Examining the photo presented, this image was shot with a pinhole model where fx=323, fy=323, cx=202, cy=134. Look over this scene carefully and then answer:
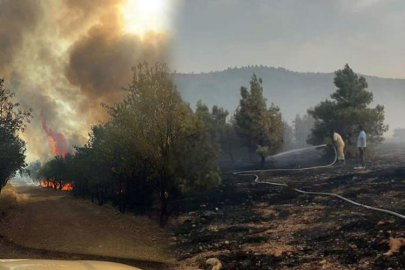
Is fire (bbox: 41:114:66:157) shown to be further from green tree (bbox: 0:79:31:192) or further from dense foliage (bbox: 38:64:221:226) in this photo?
dense foliage (bbox: 38:64:221:226)

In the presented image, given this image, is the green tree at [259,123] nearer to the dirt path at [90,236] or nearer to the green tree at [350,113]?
the green tree at [350,113]

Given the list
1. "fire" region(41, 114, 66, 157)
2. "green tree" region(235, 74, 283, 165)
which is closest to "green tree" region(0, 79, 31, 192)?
"green tree" region(235, 74, 283, 165)

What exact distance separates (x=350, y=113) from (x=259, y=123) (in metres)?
16.3

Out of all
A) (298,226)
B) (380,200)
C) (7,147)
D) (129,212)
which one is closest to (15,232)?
(129,212)

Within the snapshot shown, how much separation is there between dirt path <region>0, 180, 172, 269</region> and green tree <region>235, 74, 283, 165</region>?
39233mm

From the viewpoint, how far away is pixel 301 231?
14.7 meters

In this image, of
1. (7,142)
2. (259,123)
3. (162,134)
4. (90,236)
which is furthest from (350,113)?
(7,142)

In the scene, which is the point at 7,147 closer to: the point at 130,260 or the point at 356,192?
the point at 130,260

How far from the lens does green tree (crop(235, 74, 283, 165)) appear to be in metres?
60.3

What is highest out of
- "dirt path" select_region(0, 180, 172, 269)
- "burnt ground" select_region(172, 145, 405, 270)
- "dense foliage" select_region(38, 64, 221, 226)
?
"dense foliage" select_region(38, 64, 221, 226)

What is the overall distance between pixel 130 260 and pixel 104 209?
15925 millimetres

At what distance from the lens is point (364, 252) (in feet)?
34.5

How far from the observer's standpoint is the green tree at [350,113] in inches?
1956

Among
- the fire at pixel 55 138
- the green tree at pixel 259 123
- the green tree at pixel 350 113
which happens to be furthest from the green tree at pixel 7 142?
the fire at pixel 55 138
